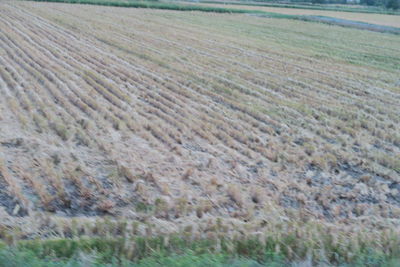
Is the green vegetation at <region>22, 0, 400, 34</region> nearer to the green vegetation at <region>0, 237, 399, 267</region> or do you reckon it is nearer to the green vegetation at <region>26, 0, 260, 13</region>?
the green vegetation at <region>26, 0, 260, 13</region>

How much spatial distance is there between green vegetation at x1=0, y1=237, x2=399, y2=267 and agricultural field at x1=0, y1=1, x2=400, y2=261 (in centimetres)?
11

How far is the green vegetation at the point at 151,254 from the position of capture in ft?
12.3

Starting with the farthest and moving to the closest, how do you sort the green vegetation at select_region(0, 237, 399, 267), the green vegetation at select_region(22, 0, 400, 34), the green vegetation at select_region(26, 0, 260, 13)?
1. the green vegetation at select_region(26, 0, 260, 13)
2. the green vegetation at select_region(22, 0, 400, 34)
3. the green vegetation at select_region(0, 237, 399, 267)

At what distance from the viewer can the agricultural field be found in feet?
17.0

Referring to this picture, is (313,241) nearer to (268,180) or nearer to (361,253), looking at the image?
(361,253)

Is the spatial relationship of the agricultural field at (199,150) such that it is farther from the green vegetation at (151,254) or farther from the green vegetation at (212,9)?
the green vegetation at (212,9)

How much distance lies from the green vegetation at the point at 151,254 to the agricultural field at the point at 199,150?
0.11 m

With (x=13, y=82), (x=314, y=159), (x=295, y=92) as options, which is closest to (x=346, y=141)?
(x=314, y=159)

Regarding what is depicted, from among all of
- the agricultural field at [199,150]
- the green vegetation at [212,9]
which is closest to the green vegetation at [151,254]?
the agricultural field at [199,150]

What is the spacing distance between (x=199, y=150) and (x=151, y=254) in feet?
14.4

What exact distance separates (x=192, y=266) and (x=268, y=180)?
378cm

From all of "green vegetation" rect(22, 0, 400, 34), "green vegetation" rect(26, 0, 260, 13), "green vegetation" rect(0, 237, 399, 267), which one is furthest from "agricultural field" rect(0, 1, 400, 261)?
"green vegetation" rect(26, 0, 260, 13)

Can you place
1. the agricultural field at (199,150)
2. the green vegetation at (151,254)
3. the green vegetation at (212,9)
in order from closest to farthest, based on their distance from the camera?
the green vegetation at (151,254) → the agricultural field at (199,150) → the green vegetation at (212,9)

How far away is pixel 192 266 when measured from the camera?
3.65 meters
